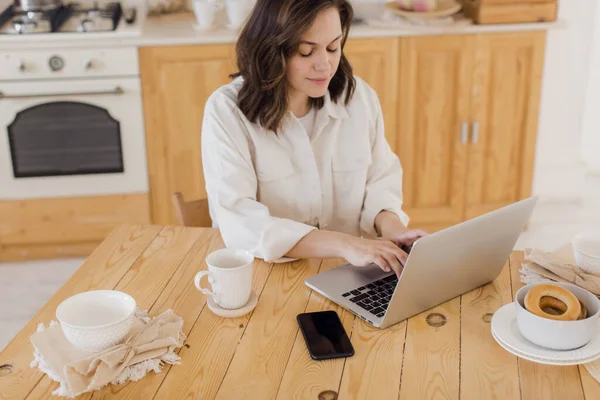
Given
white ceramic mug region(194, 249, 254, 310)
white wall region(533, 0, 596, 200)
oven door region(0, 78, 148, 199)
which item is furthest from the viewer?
white wall region(533, 0, 596, 200)

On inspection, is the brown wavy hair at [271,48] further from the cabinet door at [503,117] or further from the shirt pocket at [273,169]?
the cabinet door at [503,117]

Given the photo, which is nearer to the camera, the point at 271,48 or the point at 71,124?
the point at 271,48

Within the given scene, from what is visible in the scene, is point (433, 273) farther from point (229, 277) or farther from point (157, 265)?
point (157, 265)

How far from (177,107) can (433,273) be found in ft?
6.35

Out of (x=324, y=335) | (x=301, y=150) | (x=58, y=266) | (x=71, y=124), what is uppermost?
(x=301, y=150)

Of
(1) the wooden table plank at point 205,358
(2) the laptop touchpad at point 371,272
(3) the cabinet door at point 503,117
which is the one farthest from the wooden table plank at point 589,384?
(3) the cabinet door at point 503,117

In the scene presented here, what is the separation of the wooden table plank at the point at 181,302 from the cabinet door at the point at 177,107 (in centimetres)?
138

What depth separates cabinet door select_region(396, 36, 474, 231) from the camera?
3.10 metres

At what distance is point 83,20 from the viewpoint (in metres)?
2.99

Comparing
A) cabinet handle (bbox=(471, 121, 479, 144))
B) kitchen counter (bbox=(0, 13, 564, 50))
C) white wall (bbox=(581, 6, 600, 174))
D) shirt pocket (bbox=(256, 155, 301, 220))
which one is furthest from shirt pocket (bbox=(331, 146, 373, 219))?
white wall (bbox=(581, 6, 600, 174))

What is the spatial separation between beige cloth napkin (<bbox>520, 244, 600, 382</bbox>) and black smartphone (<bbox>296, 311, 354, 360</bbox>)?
425 mm

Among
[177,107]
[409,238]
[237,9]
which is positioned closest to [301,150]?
[409,238]

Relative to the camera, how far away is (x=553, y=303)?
1.24 metres

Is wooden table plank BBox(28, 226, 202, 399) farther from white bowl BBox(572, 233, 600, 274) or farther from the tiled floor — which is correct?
the tiled floor
